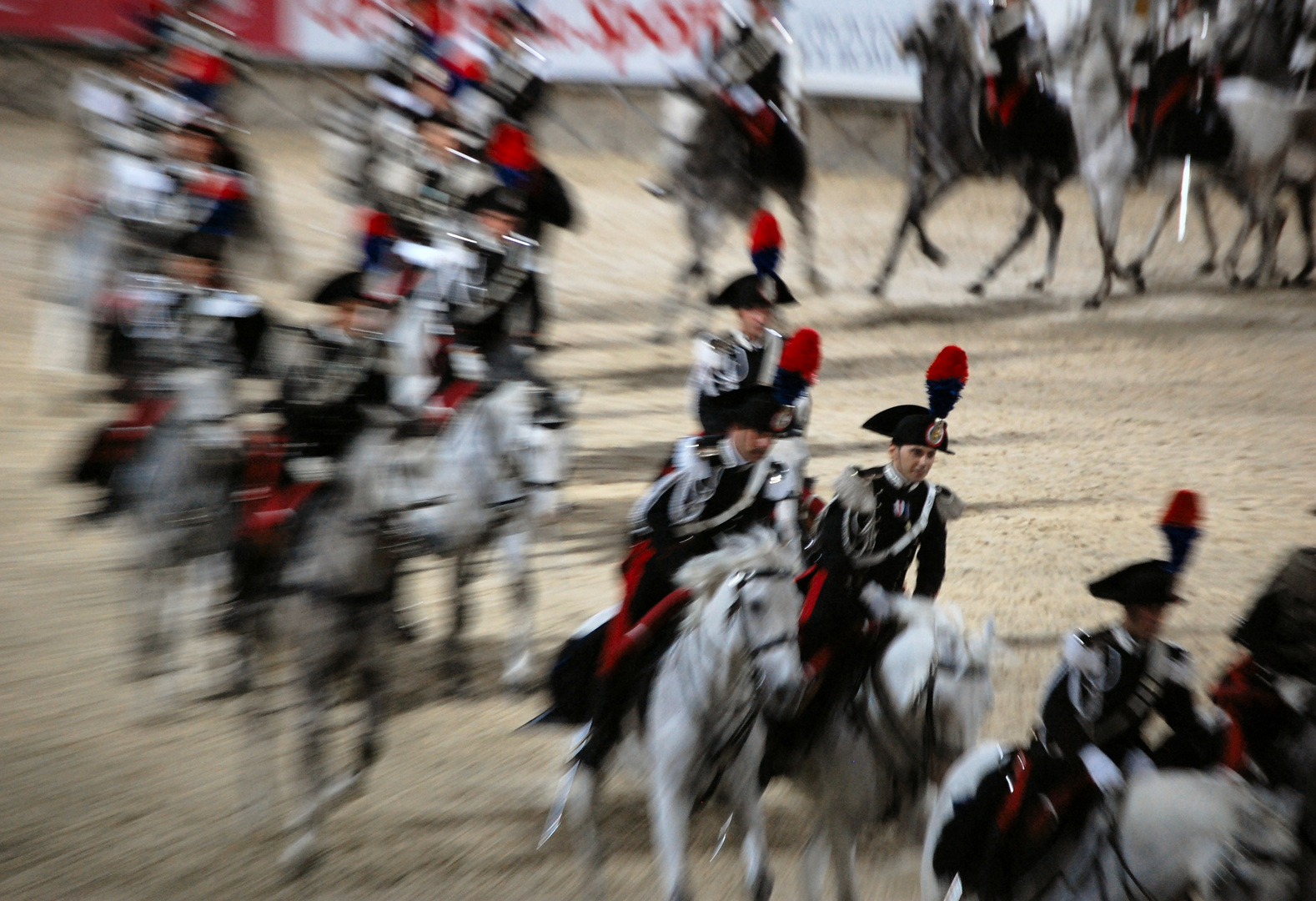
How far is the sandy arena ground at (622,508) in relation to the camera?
352cm

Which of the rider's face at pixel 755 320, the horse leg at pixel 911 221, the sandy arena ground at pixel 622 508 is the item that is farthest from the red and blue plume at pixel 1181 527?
the horse leg at pixel 911 221

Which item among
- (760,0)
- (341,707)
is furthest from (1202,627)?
(760,0)

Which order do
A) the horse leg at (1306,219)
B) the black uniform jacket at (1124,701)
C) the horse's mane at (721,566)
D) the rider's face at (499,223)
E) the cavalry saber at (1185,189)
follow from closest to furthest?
the black uniform jacket at (1124,701) < the horse's mane at (721,566) < the rider's face at (499,223) < the cavalry saber at (1185,189) < the horse leg at (1306,219)

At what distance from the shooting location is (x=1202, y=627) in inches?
195

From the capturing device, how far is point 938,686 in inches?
117

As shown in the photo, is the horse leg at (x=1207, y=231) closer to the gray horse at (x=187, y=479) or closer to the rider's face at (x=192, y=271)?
the rider's face at (x=192, y=271)

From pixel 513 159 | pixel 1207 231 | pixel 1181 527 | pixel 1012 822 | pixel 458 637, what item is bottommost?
pixel 458 637

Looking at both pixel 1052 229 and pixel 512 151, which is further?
pixel 1052 229

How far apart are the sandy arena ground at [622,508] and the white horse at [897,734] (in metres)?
0.36

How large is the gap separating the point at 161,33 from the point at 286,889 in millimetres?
5118

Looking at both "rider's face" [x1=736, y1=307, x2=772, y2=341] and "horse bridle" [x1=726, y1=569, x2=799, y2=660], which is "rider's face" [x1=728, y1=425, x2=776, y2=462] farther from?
"rider's face" [x1=736, y1=307, x2=772, y2=341]

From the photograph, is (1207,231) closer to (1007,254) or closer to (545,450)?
(1007,254)

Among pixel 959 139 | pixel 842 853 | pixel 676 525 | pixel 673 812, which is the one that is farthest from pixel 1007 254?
pixel 673 812

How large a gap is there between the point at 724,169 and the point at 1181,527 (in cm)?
653
